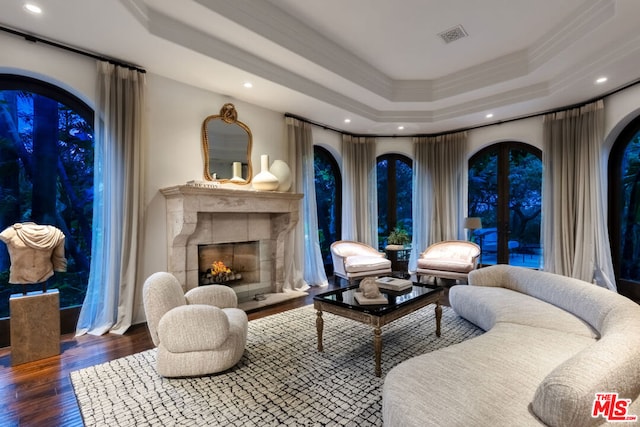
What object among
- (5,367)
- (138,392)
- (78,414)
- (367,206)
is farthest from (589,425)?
(367,206)

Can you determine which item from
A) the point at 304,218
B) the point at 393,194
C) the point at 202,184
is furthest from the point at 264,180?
the point at 393,194

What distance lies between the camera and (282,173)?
477cm

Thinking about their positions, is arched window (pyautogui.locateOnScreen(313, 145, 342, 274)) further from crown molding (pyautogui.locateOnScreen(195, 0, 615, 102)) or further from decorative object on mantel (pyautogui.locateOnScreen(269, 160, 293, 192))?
crown molding (pyautogui.locateOnScreen(195, 0, 615, 102))

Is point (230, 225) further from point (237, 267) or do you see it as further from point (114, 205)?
point (114, 205)

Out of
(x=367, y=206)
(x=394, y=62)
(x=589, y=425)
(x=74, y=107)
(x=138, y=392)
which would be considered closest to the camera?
(x=589, y=425)

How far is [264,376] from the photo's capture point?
2414mm

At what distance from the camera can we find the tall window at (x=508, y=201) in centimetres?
585

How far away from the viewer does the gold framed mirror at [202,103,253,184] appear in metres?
4.30

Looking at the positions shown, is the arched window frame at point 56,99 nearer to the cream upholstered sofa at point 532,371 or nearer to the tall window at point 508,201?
the cream upholstered sofa at point 532,371

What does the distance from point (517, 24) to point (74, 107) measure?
503cm

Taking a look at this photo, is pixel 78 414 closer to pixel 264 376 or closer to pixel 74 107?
pixel 264 376

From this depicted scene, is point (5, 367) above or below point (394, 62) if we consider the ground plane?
below

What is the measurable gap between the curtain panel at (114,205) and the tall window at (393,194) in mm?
4958

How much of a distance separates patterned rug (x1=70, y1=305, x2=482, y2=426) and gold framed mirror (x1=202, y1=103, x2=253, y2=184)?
2.25 metres
